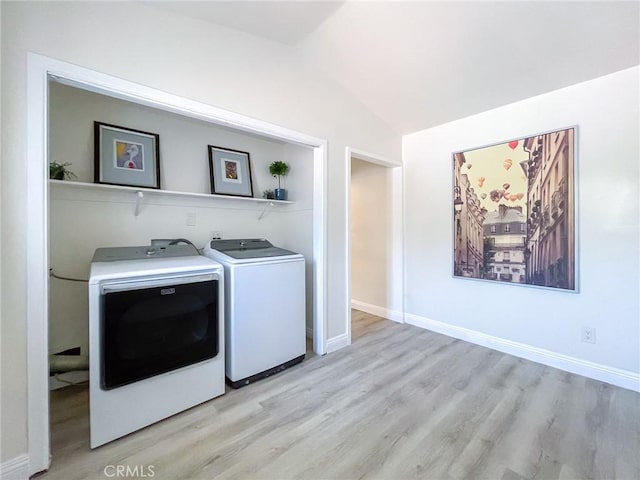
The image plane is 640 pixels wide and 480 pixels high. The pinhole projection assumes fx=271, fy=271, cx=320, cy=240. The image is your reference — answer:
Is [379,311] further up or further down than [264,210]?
further down

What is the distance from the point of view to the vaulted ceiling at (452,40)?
170cm

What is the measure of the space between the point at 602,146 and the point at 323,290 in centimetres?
245

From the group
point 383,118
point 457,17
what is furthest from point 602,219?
point 383,118

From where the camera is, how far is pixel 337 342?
8.62ft

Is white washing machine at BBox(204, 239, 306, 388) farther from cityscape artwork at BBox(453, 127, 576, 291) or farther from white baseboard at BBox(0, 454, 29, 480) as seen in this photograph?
cityscape artwork at BBox(453, 127, 576, 291)

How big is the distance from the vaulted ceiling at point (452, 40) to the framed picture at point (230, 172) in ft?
3.46

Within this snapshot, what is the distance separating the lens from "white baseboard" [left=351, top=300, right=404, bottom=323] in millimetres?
3379

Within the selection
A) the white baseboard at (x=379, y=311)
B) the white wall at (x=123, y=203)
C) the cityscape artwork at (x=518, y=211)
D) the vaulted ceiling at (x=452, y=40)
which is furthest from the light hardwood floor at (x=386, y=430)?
the vaulted ceiling at (x=452, y=40)

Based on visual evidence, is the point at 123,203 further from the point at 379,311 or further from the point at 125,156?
the point at 379,311

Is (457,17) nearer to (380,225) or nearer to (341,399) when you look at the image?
(380,225)

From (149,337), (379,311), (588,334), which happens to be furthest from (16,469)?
(588,334)

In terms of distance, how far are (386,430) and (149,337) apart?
1470mm

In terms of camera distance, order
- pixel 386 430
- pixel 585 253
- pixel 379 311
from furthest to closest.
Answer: pixel 379 311 < pixel 585 253 < pixel 386 430

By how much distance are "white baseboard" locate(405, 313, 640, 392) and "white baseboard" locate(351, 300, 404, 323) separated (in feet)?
0.93
